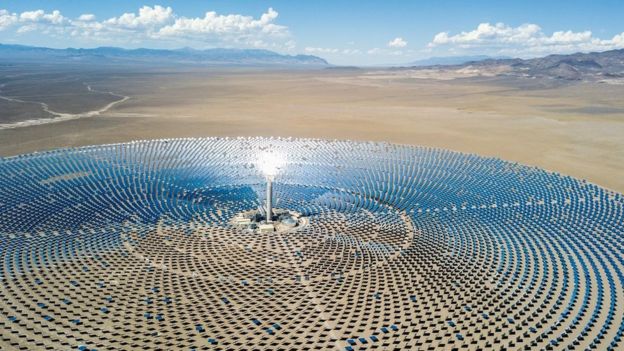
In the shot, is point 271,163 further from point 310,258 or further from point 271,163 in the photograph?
point 310,258

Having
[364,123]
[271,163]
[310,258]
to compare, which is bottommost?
[310,258]

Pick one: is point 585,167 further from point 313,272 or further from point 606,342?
point 313,272

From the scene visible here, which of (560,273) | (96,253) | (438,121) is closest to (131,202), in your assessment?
(96,253)

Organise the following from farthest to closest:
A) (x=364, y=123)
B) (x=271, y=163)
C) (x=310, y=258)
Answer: (x=364, y=123), (x=271, y=163), (x=310, y=258)

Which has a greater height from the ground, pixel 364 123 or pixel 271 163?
pixel 364 123

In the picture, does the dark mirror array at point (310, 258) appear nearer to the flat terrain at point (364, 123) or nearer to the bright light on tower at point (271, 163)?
the bright light on tower at point (271, 163)

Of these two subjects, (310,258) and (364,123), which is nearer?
(310,258)

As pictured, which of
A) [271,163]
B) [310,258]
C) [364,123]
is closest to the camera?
[310,258]

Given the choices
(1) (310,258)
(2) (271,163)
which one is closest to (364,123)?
(2) (271,163)
